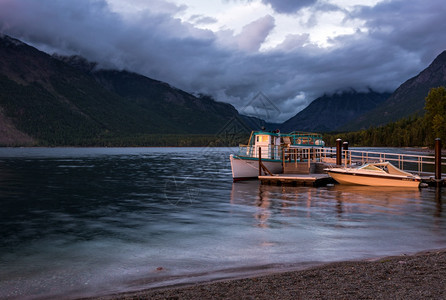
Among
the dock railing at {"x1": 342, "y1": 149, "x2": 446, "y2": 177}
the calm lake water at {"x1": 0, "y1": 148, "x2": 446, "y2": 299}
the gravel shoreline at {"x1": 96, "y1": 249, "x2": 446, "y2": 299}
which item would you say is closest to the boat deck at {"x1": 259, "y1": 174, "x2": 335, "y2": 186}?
the dock railing at {"x1": 342, "y1": 149, "x2": 446, "y2": 177}

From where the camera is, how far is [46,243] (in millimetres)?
18156

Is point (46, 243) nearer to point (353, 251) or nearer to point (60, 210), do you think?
point (60, 210)

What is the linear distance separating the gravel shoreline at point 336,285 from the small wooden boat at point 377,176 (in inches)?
1066

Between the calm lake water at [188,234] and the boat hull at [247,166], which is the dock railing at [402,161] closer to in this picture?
the calm lake water at [188,234]

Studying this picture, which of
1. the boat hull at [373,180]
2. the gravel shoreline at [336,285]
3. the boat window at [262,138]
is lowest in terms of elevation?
the gravel shoreline at [336,285]

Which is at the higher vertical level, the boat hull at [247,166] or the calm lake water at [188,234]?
the boat hull at [247,166]

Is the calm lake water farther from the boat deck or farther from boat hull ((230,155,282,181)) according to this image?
boat hull ((230,155,282,181))

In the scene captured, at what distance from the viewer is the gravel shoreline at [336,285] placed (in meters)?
9.55

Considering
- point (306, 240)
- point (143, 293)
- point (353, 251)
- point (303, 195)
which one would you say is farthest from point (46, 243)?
point (303, 195)

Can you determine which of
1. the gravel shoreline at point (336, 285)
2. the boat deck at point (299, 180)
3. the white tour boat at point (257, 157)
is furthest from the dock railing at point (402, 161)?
the gravel shoreline at point (336, 285)

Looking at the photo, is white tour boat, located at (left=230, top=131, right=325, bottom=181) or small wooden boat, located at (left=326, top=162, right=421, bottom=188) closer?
small wooden boat, located at (left=326, top=162, right=421, bottom=188)

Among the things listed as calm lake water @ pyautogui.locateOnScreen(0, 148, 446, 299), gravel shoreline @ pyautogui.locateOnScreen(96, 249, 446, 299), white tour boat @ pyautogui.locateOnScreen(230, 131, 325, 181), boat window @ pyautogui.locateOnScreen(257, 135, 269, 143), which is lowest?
calm lake water @ pyautogui.locateOnScreen(0, 148, 446, 299)

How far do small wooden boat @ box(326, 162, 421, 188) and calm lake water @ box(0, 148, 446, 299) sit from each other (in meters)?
1.51

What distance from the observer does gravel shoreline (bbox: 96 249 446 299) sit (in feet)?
31.3
